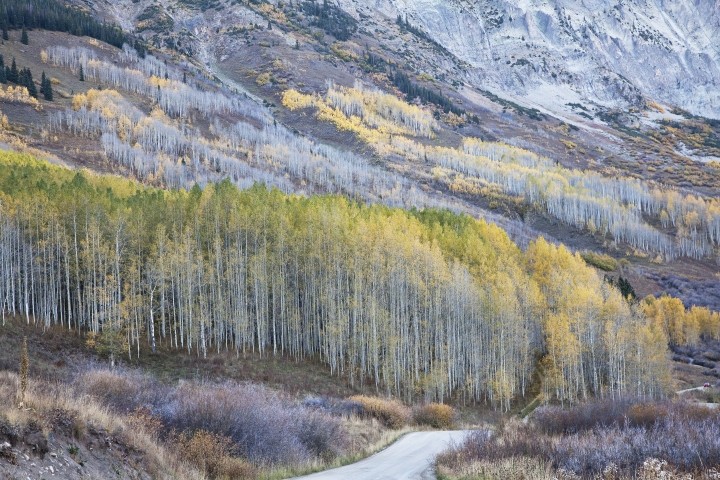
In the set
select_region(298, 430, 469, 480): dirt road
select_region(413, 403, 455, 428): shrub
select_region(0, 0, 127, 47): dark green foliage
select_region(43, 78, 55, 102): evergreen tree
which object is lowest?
select_region(413, 403, 455, 428): shrub

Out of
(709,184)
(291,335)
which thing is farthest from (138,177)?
(709,184)

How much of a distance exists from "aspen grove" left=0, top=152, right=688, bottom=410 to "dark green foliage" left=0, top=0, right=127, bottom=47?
13619cm

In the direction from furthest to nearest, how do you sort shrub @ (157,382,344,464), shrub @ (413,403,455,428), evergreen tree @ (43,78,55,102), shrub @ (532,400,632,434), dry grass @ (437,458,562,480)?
evergreen tree @ (43,78,55,102), shrub @ (413,403,455,428), shrub @ (532,400,632,434), shrub @ (157,382,344,464), dry grass @ (437,458,562,480)

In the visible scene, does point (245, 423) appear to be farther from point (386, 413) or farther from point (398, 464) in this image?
point (386, 413)

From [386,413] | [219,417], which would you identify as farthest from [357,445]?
[386,413]

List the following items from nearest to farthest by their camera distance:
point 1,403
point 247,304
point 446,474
Result: point 1,403 < point 446,474 < point 247,304

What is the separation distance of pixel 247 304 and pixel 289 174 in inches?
3534

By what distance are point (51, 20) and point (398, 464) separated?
197 m

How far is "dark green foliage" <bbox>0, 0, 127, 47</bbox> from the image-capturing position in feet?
525

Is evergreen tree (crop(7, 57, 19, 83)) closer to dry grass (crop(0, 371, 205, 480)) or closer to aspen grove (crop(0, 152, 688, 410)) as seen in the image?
aspen grove (crop(0, 152, 688, 410))

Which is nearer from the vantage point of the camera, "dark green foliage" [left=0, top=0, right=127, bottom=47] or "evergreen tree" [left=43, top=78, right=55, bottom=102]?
"evergreen tree" [left=43, top=78, right=55, bottom=102]

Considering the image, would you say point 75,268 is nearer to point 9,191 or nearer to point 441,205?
point 9,191

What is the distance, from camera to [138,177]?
10406 centimetres

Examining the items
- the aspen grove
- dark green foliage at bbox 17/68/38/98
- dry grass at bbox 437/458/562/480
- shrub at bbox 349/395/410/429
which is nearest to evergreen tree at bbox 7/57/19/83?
dark green foliage at bbox 17/68/38/98
